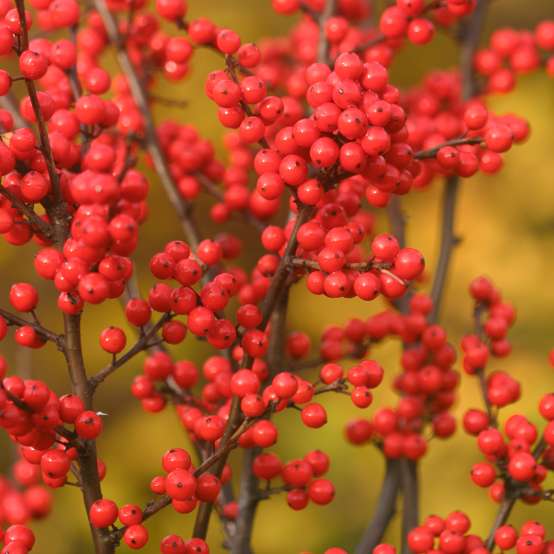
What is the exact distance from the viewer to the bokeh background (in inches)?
52.7

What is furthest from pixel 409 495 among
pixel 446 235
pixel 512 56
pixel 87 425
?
pixel 512 56

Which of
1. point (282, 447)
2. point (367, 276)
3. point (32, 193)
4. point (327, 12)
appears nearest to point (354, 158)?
point (367, 276)

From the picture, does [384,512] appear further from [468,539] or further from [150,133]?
[150,133]

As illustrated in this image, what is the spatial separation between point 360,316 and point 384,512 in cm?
71

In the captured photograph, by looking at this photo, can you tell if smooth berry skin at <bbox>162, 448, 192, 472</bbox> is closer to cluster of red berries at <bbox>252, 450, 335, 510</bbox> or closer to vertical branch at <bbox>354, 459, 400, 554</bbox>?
cluster of red berries at <bbox>252, 450, 335, 510</bbox>

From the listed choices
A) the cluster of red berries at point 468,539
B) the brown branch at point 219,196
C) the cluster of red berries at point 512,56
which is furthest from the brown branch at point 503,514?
the cluster of red berries at point 512,56

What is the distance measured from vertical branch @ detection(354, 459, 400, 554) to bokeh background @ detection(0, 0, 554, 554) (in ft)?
1.47

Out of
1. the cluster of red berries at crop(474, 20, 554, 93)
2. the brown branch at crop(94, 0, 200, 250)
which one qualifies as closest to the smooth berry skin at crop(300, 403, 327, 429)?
the brown branch at crop(94, 0, 200, 250)

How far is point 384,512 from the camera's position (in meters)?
0.81

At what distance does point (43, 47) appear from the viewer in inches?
27.5

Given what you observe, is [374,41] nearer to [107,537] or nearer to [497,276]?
[107,537]

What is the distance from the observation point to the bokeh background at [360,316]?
1.34 metres

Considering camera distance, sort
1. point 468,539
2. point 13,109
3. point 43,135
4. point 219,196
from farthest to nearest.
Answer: point 219,196 < point 13,109 < point 468,539 < point 43,135

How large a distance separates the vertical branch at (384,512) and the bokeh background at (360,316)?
45 centimetres
